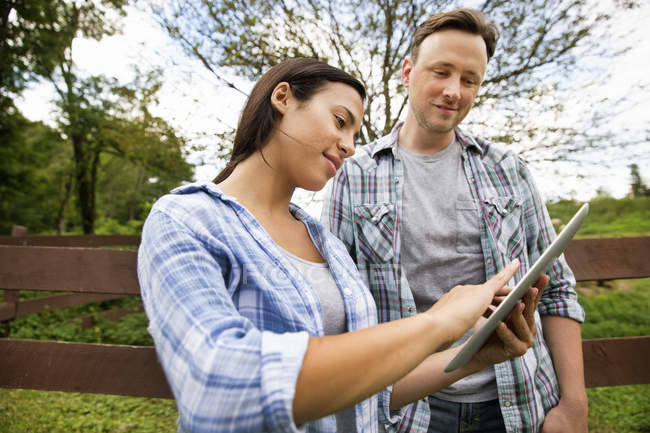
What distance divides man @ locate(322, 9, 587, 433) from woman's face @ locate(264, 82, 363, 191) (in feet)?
1.72

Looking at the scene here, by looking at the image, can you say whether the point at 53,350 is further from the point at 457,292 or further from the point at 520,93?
the point at 520,93

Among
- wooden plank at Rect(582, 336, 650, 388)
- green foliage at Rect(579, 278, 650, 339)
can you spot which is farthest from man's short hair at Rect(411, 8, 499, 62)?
green foliage at Rect(579, 278, 650, 339)

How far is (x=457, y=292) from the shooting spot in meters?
1.04

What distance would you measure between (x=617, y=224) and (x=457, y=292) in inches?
286

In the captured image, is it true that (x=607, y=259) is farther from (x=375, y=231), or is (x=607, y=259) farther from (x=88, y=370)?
(x=88, y=370)

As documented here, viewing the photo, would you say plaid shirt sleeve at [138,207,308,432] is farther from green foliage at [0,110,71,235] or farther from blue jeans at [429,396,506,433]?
green foliage at [0,110,71,235]

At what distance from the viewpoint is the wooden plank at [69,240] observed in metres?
6.33

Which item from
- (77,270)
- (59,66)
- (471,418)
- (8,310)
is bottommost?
(8,310)

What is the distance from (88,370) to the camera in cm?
213

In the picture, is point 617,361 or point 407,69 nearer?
point 407,69

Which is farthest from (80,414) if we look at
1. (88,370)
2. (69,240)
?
(69,240)

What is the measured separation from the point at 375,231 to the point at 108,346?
161 cm

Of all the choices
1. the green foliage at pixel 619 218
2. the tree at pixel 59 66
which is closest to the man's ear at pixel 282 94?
the green foliage at pixel 619 218

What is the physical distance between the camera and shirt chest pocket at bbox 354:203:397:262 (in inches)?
66.2
